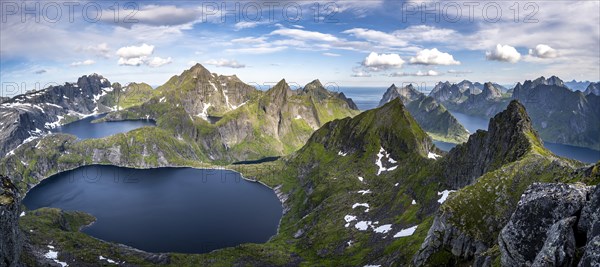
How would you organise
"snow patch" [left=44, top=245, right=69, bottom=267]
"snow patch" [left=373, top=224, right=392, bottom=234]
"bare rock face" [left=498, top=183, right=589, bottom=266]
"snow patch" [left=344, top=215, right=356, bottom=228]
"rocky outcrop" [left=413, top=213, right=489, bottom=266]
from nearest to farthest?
"bare rock face" [left=498, top=183, right=589, bottom=266] → "rocky outcrop" [left=413, top=213, right=489, bottom=266] → "snow patch" [left=44, top=245, right=69, bottom=267] → "snow patch" [left=373, top=224, right=392, bottom=234] → "snow patch" [left=344, top=215, right=356, bottom=228]

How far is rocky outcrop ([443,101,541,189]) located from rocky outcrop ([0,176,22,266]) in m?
123

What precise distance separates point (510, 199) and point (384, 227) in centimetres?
7414

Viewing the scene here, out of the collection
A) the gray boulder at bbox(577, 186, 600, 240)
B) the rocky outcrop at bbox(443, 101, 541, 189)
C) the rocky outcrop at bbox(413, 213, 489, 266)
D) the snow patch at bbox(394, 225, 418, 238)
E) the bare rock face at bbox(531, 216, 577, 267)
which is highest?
the gray boulder at bbox(577, 186, 600, 240)

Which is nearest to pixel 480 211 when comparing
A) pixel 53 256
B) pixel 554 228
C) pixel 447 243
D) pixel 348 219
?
pixel 447 243

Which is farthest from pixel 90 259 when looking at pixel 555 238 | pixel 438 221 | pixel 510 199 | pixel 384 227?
pixel 555 238

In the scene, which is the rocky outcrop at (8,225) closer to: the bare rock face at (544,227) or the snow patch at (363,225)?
the bare rock face at (544,227)

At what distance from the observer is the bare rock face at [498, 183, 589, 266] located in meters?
27.3

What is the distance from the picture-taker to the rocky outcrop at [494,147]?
387 ft

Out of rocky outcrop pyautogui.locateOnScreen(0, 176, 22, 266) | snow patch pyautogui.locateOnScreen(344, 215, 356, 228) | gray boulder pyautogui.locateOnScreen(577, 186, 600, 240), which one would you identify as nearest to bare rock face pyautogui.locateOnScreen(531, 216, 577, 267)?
gray boulder pyautogui.locateOnScreen(577, 186, 600, 240)

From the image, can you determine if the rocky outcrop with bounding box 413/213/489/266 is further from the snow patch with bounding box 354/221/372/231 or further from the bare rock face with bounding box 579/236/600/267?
the snow patch with bounding box 354/221/372/231

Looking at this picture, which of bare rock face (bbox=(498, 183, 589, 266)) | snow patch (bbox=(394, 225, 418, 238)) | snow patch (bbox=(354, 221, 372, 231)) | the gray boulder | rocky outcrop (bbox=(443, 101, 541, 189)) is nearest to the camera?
the gray boulder

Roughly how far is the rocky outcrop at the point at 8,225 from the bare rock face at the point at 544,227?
63858 mm

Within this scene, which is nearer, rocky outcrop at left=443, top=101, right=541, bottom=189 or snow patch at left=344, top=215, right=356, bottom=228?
rocky outcrop at left=443, top=101, right=541, bottom=189

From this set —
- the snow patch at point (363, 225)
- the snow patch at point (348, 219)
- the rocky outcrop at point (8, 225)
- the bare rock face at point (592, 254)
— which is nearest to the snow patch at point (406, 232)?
the snow patch at point (363, 225)
